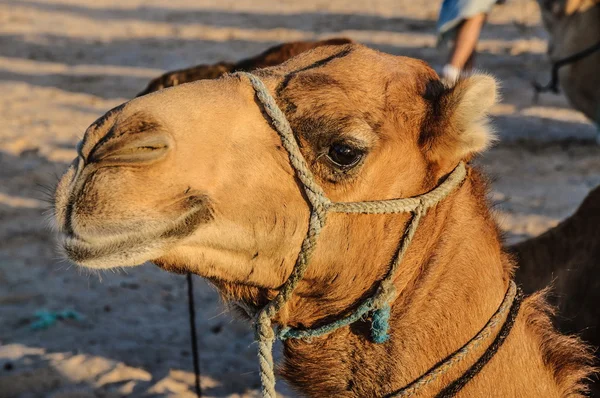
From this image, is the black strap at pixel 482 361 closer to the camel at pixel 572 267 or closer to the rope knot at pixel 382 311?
the rope knot at pixel 382 311

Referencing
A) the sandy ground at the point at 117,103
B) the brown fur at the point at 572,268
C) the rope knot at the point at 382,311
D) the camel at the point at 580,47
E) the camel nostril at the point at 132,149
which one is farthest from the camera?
the camel at the point at 580,47

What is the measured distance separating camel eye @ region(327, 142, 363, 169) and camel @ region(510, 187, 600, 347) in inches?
64.9

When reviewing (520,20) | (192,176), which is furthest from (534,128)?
(192,176)

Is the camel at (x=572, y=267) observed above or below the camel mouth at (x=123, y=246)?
below

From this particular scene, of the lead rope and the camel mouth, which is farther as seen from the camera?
the lead rope

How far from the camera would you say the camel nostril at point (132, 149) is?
88.9 inches

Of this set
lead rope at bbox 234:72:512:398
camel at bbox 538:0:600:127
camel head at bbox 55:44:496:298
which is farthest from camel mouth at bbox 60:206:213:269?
camel at bbox 538:0:600:127

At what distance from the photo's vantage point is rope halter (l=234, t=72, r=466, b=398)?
2.54 meters

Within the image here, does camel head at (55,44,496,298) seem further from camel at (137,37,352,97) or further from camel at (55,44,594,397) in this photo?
camel at (137,37,352,97)

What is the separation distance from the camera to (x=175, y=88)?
2.51 meters

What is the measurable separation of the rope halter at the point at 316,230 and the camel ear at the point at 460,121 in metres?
0.12

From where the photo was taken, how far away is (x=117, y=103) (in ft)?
34.6

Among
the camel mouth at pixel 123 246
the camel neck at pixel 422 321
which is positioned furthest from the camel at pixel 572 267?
the camel mouth at pixel 123 246

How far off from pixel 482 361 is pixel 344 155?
33.6 inches
